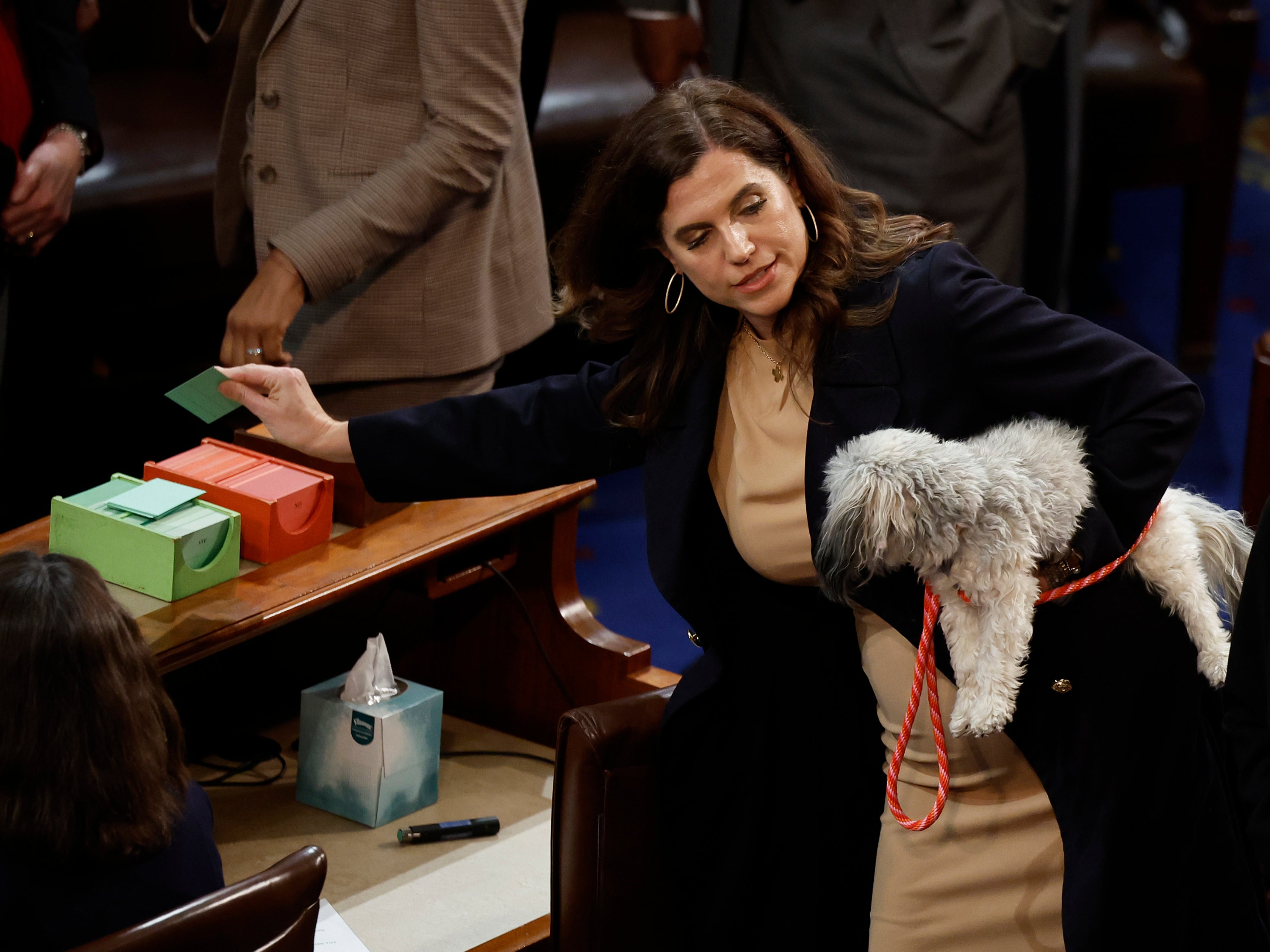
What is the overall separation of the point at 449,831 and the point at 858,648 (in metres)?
0.73

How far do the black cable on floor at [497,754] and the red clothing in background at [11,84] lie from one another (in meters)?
1.29

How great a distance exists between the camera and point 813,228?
6.40 ft

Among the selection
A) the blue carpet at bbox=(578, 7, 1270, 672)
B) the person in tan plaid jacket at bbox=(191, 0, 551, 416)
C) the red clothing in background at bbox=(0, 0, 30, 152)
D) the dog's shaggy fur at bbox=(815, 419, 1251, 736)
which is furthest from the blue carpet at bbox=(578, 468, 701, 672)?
the dog's shaggy fur at bbox=(815, 419, 1251, 736)

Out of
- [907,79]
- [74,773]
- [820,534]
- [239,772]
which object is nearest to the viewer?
[74,773]

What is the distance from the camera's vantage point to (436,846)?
7.70 feet

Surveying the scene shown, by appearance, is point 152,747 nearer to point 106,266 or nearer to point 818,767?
point 818,767

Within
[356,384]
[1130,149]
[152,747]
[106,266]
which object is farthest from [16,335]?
[1130,149]

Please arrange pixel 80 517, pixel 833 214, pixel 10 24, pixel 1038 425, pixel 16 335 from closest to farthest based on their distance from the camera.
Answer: pixel 1038 425 → pixel 833 214 → pixel 80 517 → pixel 10 24 → pixel 16 335

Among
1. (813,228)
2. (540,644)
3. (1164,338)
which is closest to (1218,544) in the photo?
(813,228)

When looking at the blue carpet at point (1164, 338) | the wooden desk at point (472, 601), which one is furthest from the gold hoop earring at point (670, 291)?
the blue carpet at point (1164, 338)

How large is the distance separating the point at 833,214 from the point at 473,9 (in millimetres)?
721

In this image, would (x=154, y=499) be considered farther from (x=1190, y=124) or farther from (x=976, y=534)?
(x=1190, y=124)

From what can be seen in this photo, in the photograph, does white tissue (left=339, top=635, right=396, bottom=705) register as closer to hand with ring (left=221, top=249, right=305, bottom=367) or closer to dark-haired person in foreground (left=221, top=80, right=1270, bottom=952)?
dark-haired person in foreground (left=221, top=80, right=1270, bottom=952)

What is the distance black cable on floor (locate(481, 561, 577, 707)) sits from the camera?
259 centimetres
